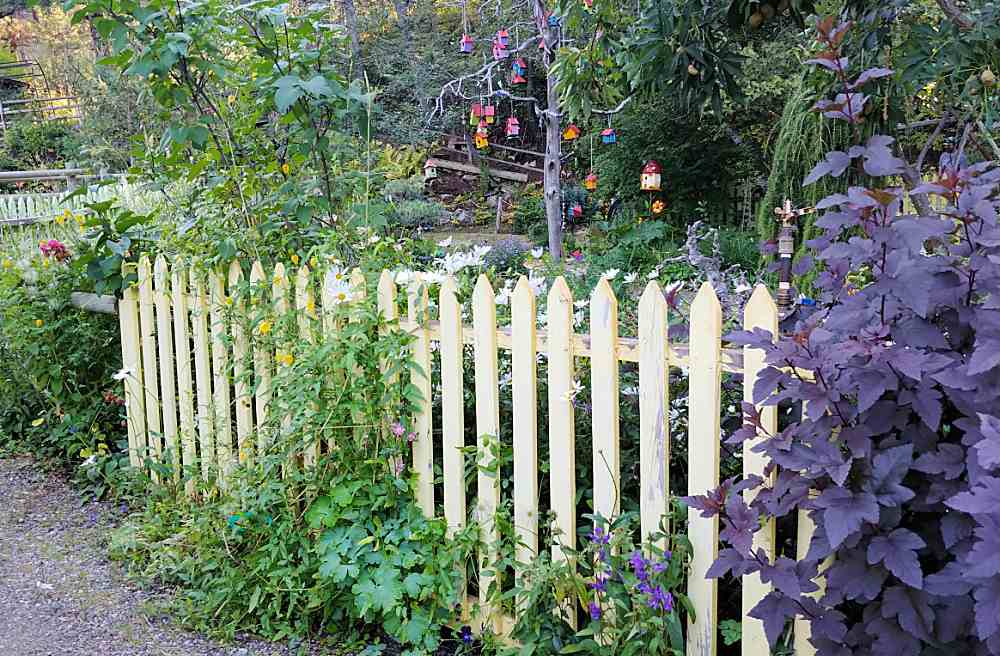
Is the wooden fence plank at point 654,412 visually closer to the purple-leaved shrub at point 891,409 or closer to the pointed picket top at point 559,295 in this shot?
the pointed picket top at point 559,295

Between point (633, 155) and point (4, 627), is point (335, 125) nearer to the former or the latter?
point (4, 627)

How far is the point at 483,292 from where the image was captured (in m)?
2.38

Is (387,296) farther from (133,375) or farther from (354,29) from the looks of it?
(354,29)

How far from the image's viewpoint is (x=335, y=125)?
10.8ft

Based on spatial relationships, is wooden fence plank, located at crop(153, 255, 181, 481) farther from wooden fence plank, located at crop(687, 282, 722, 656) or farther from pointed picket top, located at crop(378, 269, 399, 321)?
wooden fence plank, located at crop(687, 282, 722, 656)

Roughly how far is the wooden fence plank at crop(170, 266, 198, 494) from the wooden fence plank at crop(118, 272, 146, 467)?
290 millimetres

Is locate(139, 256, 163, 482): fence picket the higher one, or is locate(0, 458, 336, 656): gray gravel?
locate(139, 256, 163, 482): fence picket

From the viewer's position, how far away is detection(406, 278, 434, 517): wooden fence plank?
8.45 ft

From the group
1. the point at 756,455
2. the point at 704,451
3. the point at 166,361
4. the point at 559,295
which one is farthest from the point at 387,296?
the point at 166,361

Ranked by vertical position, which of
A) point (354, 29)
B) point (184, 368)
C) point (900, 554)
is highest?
point (354, 29)

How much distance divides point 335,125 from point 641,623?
2184 millimetres

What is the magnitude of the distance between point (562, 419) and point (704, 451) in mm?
413

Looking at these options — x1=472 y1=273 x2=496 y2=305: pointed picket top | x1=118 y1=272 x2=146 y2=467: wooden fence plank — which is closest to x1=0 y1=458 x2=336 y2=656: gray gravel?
x1=118 y1=272 x2=146 y2=467: wooden fence plank

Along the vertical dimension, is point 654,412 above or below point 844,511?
above
